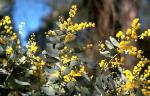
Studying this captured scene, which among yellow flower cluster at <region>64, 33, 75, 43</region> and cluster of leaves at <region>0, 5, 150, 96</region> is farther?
yellow flower cluster at <region>64, 33, 75, 43</region>

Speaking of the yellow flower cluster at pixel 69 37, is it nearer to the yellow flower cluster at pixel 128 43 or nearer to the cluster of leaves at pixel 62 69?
the cluster of leaves at pixel 62 69

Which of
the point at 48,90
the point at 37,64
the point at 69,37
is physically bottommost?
the point at 48,90

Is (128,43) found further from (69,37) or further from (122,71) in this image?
(69,37)

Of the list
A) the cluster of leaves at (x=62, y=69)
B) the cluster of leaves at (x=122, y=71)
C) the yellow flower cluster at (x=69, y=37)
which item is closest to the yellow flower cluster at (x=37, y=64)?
the cluster of leaves at (x=62, y=69)

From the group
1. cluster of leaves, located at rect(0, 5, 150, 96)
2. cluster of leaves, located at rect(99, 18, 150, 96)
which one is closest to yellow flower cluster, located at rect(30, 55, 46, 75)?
cluster of leaves, located at rect(0, 5, 150, 96)

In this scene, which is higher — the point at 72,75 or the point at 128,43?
the point at 128,43

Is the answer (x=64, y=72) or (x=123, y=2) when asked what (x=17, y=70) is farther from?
(x=123, y=2)

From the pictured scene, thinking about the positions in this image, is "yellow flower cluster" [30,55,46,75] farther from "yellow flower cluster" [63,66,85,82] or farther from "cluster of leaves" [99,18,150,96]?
"cluster of leaves" [99,18,150,96]

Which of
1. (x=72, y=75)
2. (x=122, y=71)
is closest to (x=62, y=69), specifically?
(x=72, y=75)
